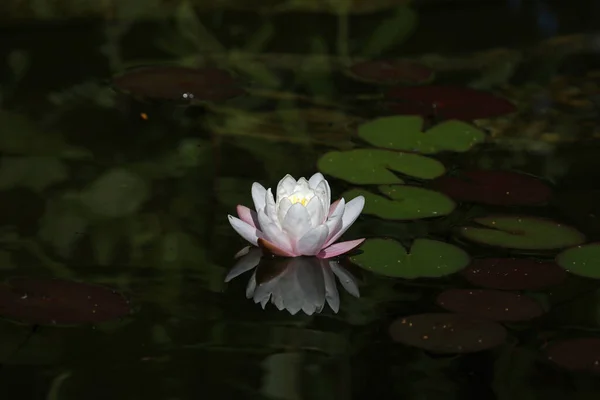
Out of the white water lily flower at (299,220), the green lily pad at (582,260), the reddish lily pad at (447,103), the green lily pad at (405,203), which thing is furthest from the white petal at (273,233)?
the reddish lily pad at (447,103)

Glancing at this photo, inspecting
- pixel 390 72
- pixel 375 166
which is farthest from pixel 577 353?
pixel 390 72

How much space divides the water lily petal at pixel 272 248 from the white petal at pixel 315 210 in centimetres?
8

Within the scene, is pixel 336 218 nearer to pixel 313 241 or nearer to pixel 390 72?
pixel 313 241

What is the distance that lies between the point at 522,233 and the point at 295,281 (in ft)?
1.47

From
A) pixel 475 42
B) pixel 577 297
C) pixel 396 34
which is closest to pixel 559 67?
pixel 475 42

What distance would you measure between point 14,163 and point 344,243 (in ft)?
2.58

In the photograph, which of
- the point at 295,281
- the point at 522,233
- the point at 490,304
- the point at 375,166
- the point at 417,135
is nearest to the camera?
the point at 490,304

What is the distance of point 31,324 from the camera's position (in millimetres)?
1687

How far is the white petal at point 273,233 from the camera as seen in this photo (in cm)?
186

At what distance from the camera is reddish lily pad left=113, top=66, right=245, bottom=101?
8.77 ft

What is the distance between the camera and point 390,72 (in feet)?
9.37

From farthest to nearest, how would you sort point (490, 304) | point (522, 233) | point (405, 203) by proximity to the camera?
point (405, 203) → point (522, 233) → point (490, 304)

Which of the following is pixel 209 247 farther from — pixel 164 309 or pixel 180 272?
pixel 164 309

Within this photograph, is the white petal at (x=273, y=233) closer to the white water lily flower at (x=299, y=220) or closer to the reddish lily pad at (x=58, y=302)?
the white water lily flower at (x=299, y=220)
